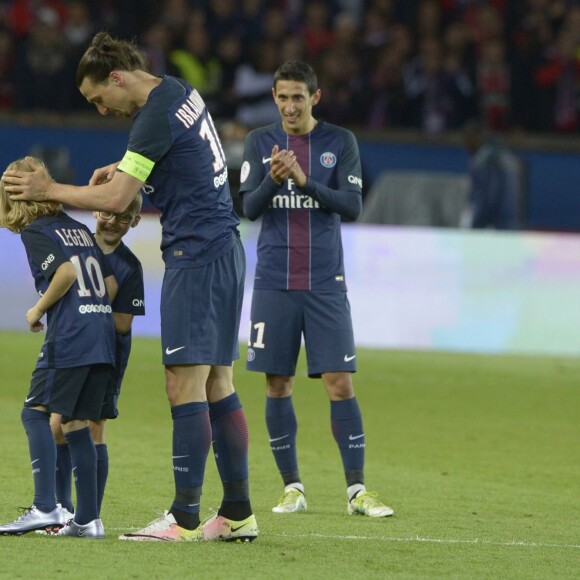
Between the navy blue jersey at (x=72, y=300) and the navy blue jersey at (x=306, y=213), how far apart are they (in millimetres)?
1544

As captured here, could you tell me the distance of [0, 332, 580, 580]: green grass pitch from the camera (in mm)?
5176

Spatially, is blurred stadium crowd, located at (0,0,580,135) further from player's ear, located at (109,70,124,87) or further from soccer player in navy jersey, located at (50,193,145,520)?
player's ear, located at (109,70,124,87)

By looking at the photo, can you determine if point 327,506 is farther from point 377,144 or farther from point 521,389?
point 377,144

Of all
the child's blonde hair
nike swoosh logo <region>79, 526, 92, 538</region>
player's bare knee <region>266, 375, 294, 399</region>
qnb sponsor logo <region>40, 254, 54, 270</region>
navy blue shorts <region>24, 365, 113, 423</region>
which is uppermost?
the child's blonde hair

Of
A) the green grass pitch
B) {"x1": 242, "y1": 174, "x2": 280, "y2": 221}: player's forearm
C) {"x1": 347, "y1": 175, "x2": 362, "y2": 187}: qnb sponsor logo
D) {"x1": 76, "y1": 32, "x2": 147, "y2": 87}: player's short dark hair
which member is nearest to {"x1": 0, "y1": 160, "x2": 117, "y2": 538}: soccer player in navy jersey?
the green grass pitch

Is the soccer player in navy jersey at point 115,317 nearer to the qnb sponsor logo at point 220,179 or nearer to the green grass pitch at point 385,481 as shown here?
the green grass pitch at point 385,481

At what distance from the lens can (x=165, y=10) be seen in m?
18.2

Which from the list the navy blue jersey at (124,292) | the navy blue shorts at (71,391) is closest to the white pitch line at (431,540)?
the navy blue shorts at (71,391)

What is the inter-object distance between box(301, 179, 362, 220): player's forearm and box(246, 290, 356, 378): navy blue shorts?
16.8 inches

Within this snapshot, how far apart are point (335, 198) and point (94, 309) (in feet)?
5.61

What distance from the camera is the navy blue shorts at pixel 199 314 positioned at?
17.9 feet

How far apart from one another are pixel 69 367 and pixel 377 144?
40.5 feet

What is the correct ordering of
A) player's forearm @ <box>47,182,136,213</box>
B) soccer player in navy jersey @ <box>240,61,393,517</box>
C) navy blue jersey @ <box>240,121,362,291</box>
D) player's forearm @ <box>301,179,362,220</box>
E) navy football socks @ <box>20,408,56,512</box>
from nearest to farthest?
1. player's forearm @ <box>47,182,136,213</box>
2. navy football socks @ <box>20,408,56,512</box>
3. player's forearm @ <box>301,179,362,220</box>
4. soccer player in navy jersey @ <box>240,61,393,517</box>
5. navy blue jersey @ <box>240,121,362,291</box>

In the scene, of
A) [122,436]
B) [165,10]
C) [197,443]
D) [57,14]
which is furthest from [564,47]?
[197,443]
